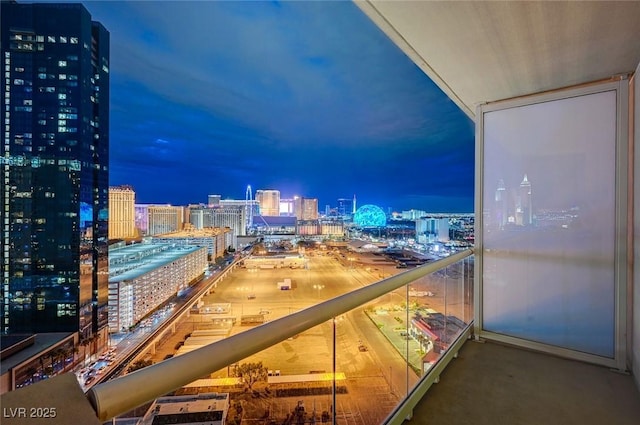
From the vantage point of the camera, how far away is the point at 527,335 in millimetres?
2750

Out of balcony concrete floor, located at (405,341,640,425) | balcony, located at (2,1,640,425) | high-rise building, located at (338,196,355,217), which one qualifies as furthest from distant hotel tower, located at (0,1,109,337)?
high-rise building, located at (338,196,355,217)

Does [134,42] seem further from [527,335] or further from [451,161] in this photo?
[451,161]

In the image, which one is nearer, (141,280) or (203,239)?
(141,280)

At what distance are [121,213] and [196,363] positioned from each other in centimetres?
1017

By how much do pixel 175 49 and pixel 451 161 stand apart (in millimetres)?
18097

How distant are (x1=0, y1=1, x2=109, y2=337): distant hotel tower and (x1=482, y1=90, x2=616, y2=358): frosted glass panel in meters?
7.28

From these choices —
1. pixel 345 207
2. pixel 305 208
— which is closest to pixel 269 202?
pixel 305 208

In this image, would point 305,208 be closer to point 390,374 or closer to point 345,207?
point 345,207

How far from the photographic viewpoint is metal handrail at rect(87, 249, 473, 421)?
0.49 m

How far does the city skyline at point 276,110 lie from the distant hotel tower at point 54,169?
119 cm

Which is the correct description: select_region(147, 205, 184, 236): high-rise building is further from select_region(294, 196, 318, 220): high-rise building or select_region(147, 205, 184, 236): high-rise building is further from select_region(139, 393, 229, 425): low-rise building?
select_region(139, 393, 229, 425): low-rise building

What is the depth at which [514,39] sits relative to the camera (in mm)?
1830

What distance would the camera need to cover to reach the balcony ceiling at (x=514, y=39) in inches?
61.1

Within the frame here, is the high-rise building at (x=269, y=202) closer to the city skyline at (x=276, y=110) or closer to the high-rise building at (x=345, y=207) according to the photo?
the city skyline at (x=276, y=110)
